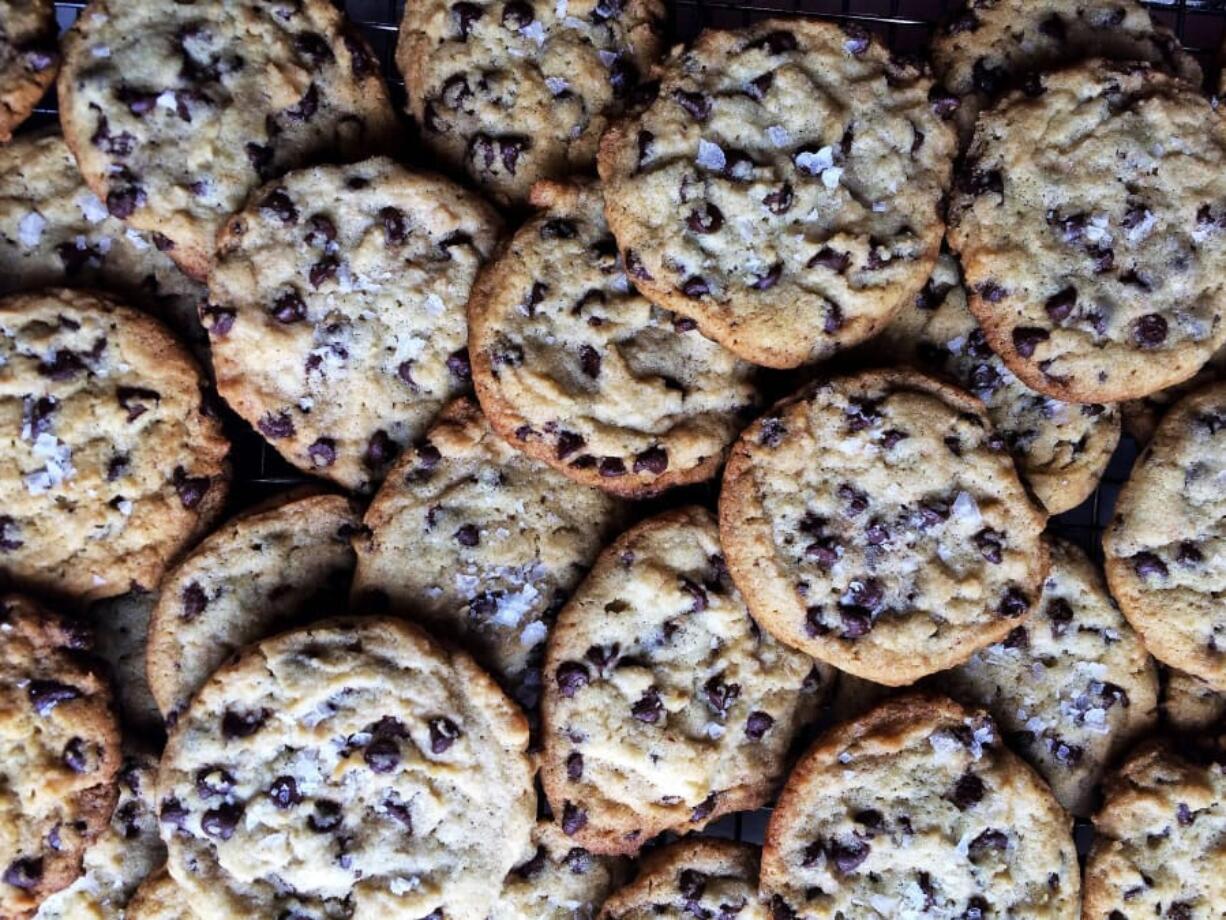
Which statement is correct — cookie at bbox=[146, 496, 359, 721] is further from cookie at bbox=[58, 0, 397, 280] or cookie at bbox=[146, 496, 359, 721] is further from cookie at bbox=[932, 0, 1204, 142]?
cookie at bbox=[932, 0, 1204, 142]

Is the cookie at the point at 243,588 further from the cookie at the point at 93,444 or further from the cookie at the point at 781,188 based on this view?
the cookie at the point at 781,188

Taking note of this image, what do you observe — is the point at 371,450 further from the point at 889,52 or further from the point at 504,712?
the point at 889,52

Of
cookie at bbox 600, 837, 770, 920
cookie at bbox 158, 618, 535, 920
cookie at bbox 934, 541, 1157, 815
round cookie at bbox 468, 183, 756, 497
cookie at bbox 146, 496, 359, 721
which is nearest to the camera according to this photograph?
cookie at bbox 158, 618, 535, 920

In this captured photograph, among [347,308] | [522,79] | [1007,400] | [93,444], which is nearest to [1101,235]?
[1007,400]

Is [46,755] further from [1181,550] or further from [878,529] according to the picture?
[1181,550]

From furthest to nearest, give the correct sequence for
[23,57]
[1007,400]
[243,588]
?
[1007,400] < [243,588] < [23,57]

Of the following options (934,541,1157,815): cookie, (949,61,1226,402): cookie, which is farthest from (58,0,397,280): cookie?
(934,541,1157,815): cookie

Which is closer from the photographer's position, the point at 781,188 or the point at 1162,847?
the point at 781,188
